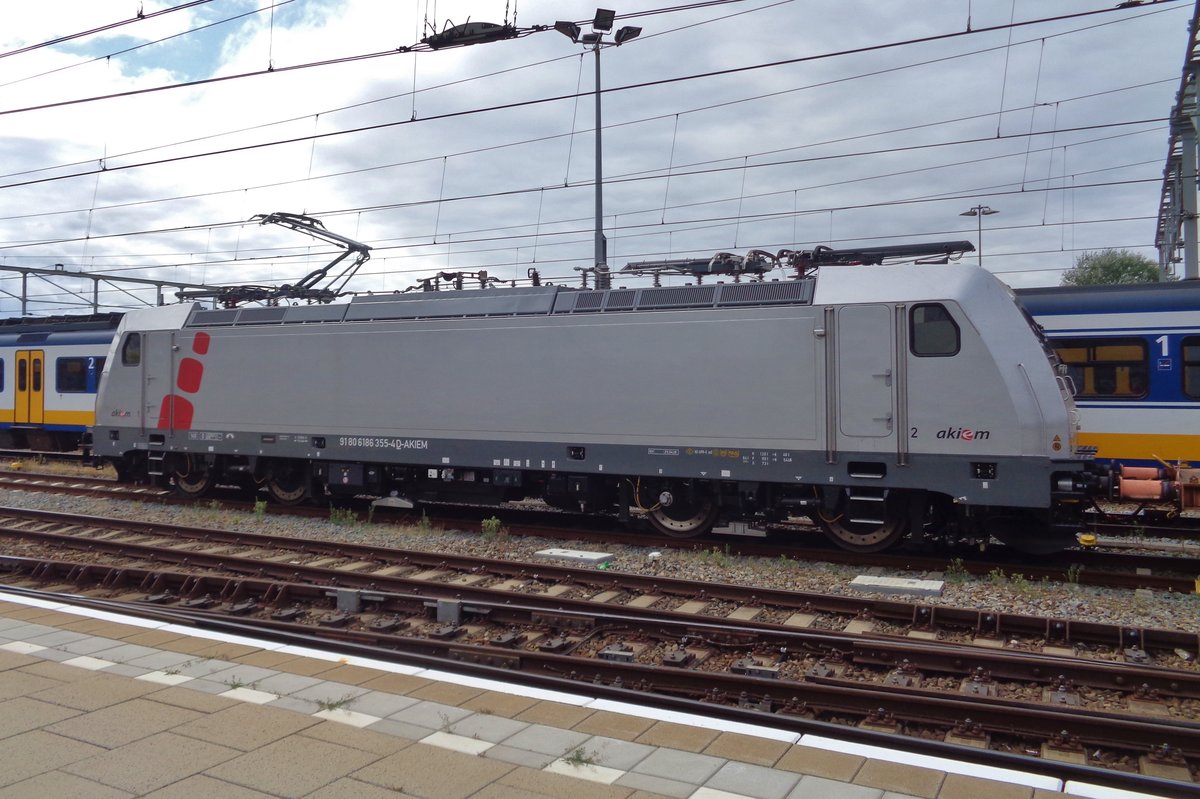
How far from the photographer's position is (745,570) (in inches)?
409

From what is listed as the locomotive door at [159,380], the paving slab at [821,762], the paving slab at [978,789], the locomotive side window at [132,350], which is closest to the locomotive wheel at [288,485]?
the locomotive door at [159,380]

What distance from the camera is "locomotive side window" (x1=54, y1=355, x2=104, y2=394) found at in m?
23.1

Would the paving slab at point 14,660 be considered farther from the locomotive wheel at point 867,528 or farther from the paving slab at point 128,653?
the locomotive wheel at point 867,528

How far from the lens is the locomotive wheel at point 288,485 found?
50.5 feet

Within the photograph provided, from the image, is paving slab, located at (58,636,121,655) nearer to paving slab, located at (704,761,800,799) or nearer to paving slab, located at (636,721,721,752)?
paving slab, located at (636,721,721,752)

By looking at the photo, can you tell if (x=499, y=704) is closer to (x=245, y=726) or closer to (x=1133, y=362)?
(x=245, y=726)

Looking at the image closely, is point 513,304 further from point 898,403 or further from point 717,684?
point 717,684

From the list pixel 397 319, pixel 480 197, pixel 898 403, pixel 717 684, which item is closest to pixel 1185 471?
pixel 898 403

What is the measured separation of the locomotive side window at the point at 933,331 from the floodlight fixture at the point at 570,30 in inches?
321

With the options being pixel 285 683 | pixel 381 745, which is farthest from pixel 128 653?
pixel 381 745

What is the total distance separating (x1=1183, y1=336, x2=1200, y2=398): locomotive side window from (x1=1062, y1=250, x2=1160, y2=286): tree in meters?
41.9

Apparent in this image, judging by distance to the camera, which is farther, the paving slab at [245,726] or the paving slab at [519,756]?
the paving slab at [245,726]

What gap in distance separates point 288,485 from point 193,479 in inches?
88.5

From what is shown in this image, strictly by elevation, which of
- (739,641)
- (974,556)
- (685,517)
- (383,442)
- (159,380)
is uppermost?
(159,380)
